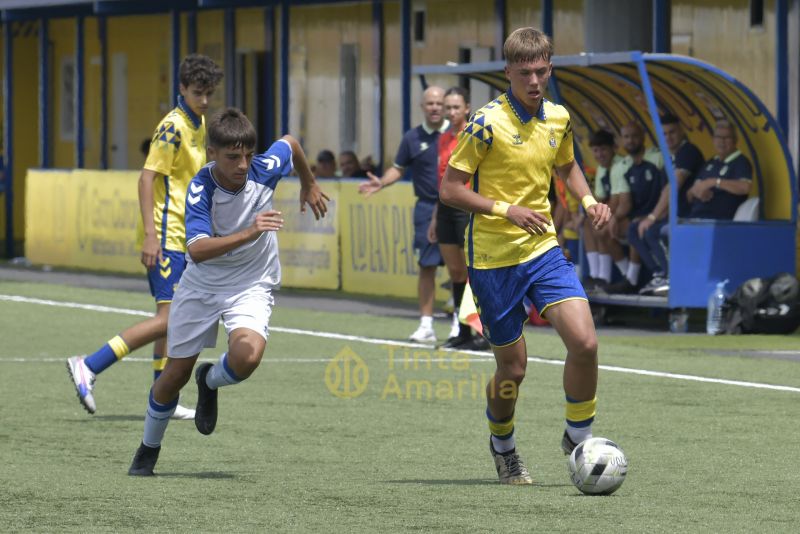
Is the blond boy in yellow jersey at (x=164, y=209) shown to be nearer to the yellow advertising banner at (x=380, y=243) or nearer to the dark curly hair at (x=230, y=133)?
the dark curly hair at (x=230, y=133)

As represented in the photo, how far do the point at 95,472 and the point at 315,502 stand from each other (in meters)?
1.47

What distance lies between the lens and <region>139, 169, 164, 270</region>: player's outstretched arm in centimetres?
1102

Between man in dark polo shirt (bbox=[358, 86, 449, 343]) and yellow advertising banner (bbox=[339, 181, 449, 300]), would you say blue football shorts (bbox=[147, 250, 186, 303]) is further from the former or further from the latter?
yellow advertising banner (bbox=[339, 181, 449, 300])

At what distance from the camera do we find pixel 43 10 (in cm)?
3139

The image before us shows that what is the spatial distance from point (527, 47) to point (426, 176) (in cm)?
789

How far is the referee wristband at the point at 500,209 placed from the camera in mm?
8344

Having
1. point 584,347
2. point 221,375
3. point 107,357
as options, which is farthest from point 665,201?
point 584,347

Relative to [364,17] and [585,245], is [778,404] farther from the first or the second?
[364,17]

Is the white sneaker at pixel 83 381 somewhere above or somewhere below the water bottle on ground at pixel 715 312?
above

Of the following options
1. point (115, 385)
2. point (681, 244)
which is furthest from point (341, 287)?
point (115, 385)

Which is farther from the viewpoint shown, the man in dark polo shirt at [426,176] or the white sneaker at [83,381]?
the man in dark polo shirt at [426,176]

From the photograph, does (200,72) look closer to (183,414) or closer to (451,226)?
(183,414)

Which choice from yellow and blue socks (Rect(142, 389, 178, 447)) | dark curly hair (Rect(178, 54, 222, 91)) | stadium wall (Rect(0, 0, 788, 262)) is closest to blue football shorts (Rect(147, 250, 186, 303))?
dark curly hair (Rect(178, 54, 222, 91))

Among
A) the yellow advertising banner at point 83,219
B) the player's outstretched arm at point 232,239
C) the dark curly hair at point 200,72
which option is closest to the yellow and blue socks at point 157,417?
the player's outstretched arm at point 232,239
